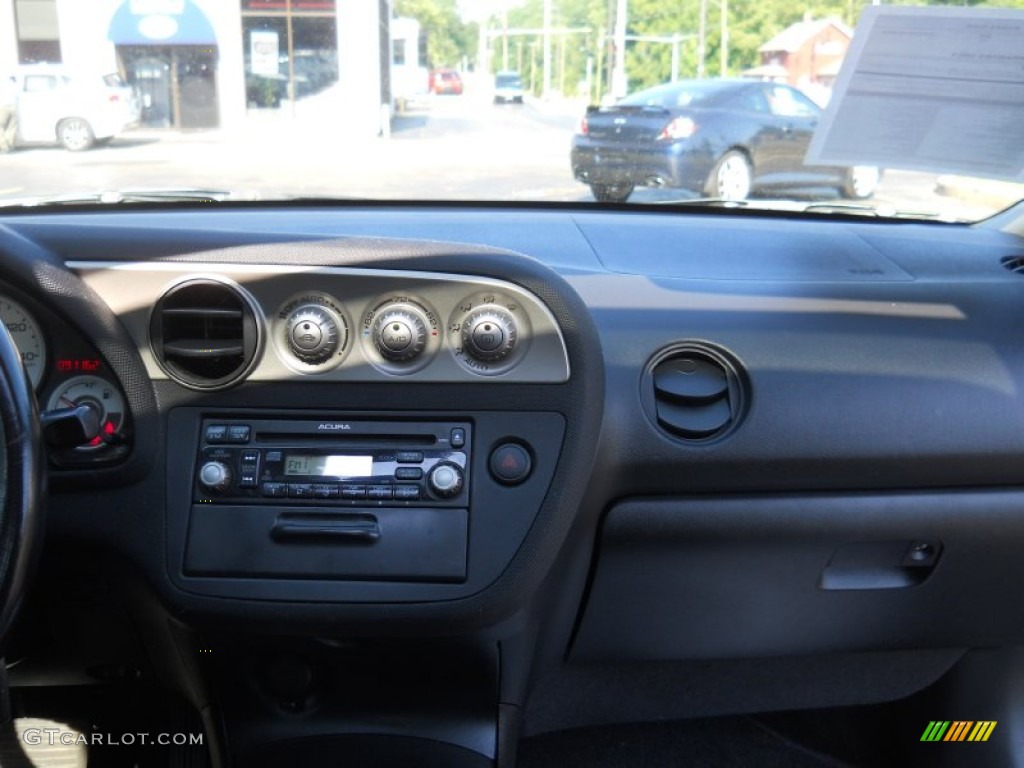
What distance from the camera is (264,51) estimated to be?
10.5 feet

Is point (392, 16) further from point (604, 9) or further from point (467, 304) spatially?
point (467, 304)

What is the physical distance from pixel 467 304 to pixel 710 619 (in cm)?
92

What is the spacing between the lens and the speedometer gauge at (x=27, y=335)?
219 cm

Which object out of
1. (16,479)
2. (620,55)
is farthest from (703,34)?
(16,479)

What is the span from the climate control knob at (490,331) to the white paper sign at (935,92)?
0.96 meters

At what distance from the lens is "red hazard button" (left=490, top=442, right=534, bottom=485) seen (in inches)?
90.2

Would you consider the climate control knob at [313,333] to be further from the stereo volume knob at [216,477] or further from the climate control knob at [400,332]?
the stereo volume knob at [216,477]

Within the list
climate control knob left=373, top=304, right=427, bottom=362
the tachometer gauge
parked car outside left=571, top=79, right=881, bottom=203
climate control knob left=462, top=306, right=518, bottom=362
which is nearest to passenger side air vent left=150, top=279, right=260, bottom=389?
the tachometer gauge

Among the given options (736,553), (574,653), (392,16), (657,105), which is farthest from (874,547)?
(392,16)

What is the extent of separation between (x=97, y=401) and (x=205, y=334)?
0.78ft

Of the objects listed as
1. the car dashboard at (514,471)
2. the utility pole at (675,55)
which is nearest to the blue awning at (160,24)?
the car dashboard at (514,471)

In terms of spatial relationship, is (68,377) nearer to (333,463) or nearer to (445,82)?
(333,463)
